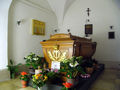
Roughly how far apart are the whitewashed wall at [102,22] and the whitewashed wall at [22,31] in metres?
1.90

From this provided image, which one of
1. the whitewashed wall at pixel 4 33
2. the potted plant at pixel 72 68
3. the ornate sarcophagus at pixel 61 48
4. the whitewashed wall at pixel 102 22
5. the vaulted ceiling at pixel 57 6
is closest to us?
the potted plant at pixel 72 68

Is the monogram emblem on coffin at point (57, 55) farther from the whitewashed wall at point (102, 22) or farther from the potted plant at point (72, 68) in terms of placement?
the whitewashed wall at point (102, 22)

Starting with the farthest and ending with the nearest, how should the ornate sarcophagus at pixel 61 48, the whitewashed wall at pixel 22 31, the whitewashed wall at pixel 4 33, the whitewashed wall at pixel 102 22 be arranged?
the whitewashed wall at pixel 102 22 → the whitewashed wall at pixel 22 31 → the whitewashed wall at pixel 4 33 → the ornate sarcophagus at pixel 61 48

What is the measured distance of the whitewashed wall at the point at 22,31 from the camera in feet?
11.4

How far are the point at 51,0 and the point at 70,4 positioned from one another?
3.69 ft

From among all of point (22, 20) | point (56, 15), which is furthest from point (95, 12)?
point (22, 20)

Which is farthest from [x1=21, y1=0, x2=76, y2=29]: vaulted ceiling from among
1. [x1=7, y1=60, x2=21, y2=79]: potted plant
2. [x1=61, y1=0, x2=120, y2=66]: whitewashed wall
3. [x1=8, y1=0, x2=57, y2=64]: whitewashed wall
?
[x1=7, y1=60, x2=21, y2=79]: potted plant

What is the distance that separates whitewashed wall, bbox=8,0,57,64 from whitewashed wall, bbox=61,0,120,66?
1904 mm

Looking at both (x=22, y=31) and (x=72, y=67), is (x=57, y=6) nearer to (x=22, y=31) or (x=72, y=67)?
(x=22, y=31)

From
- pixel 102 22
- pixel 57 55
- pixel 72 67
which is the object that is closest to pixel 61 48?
pixel 57 55

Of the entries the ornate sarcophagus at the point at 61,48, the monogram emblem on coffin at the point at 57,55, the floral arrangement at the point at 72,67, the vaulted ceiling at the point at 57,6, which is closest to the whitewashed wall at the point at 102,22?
the vaulted ceiling at the point at 57,6

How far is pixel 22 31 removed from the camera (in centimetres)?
380

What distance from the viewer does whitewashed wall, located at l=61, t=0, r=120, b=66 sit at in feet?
14.7

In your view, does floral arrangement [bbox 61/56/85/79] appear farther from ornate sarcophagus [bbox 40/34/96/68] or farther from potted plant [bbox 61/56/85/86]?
ornate sarcophagus [bbox 40/34/96/68]
